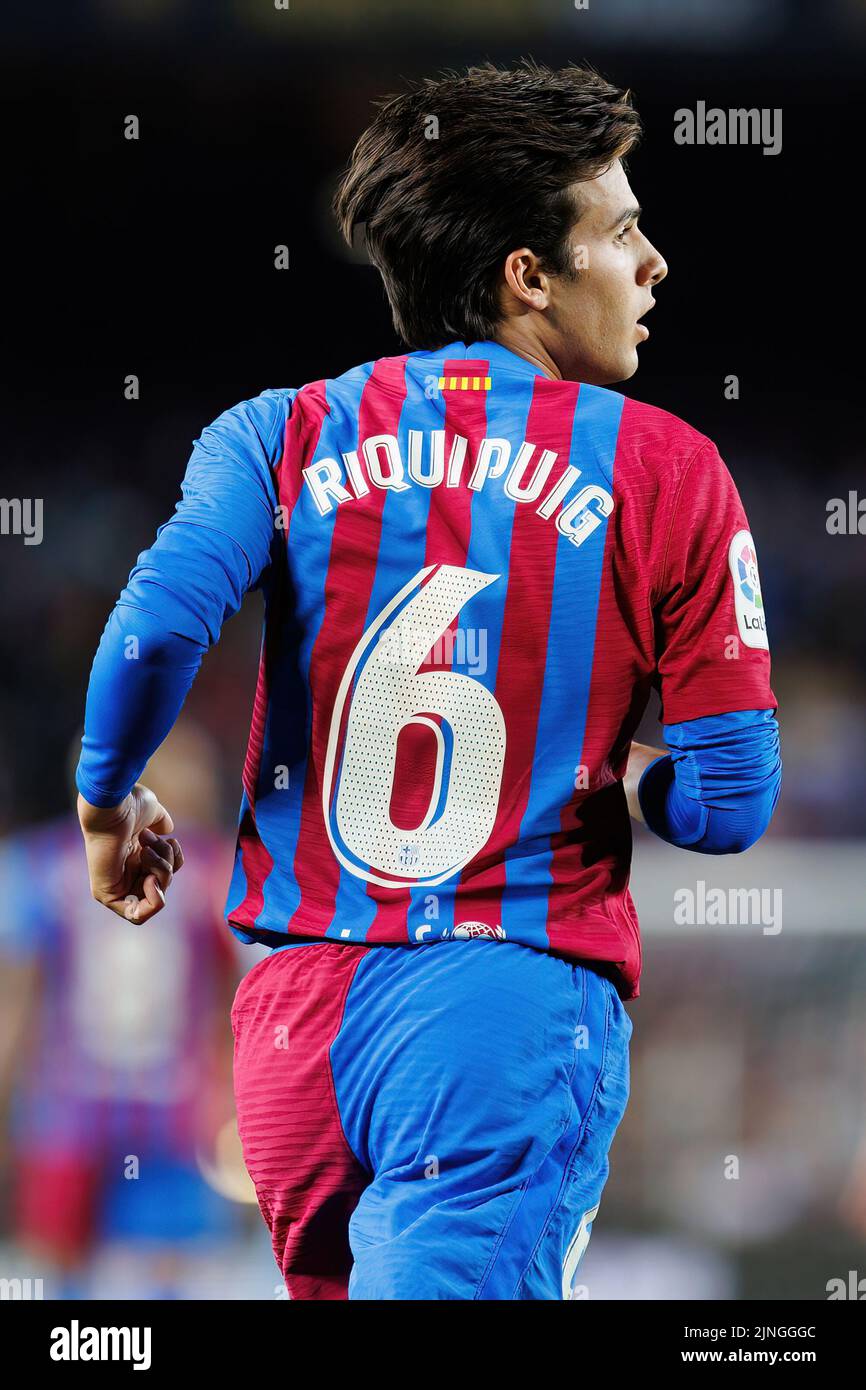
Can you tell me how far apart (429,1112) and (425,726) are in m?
0.33

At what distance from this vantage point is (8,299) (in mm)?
3863

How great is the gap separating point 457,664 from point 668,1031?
6.85ft

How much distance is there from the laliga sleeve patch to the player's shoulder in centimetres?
8

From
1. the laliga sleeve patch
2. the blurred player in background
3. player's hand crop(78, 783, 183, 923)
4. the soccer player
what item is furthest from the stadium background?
the laliga sleeve patch

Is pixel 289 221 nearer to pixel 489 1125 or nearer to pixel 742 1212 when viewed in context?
pixel 742 1212

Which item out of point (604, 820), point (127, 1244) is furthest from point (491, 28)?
point (127, 1244)

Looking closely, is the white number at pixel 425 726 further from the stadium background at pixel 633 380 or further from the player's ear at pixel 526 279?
the stadium background at pixel 633 380

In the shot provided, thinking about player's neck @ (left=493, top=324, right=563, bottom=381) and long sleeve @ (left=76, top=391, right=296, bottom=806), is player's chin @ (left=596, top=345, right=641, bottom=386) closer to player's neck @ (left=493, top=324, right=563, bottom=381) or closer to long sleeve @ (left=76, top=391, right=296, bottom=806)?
player's neck @ (left=493, top=324, right=563, bottom=381)

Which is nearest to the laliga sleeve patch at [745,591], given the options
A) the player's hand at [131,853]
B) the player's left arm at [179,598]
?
the player's left arm at [179,598]

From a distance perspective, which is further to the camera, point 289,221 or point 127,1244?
point 289,221

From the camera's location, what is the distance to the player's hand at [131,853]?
4.52 ft

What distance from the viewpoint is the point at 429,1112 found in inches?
48.1

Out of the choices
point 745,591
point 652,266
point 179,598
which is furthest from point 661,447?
point 179,598

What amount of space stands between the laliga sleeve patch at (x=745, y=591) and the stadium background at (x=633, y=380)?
1.93 metres
